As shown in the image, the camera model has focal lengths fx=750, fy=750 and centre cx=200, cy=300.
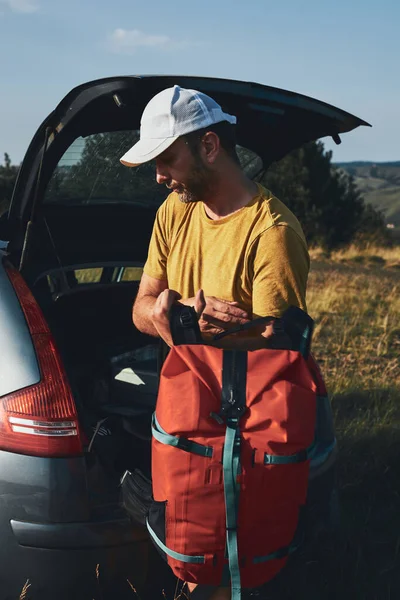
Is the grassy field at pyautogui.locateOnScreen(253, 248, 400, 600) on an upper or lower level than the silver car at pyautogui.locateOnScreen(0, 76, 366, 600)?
lower

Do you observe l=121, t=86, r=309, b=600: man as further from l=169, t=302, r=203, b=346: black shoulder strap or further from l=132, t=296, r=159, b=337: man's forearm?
l=132, t=296, r=159, b=337: man's forearm

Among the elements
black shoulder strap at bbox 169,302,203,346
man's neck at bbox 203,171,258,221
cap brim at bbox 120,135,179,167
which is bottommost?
black shoulder strap at bbox 169,302,203,346

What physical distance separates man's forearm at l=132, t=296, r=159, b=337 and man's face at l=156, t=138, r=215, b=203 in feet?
1.60

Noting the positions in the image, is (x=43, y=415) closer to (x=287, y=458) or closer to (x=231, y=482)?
(x=231, y=482)

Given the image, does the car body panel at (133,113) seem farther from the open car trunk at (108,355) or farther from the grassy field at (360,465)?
the grassy field at (360,465)

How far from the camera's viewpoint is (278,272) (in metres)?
2.45

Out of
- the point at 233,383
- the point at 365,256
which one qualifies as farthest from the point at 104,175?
the point at 365,256

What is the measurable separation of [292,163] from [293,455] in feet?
87.3

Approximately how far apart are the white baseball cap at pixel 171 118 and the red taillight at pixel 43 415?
734mm

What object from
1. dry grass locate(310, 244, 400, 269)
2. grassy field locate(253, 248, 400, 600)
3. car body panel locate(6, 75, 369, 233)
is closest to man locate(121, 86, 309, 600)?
car body panel locate(6, 75, 369, 233)

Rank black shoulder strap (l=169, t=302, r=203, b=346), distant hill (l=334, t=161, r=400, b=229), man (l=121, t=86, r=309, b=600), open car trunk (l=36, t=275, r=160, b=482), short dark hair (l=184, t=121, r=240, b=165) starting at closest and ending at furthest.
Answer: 1. black shoulder strap (l=169, t=302, r=203, b=346)
2. man (l=121, t=86, r=309, b=600)
3. short dark hair (l=184, t=121, r=240, b=165)
4. open car trunk (l=36, t=275, r=160, b=482)
5. distant hill (l=334, t=161, r=400, b=229)

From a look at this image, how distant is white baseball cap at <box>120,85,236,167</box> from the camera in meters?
2.56

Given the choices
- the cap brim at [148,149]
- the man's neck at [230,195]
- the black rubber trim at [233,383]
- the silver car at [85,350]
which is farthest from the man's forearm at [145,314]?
the black rubber trim at [233,383]

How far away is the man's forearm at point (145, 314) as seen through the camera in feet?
9.47
